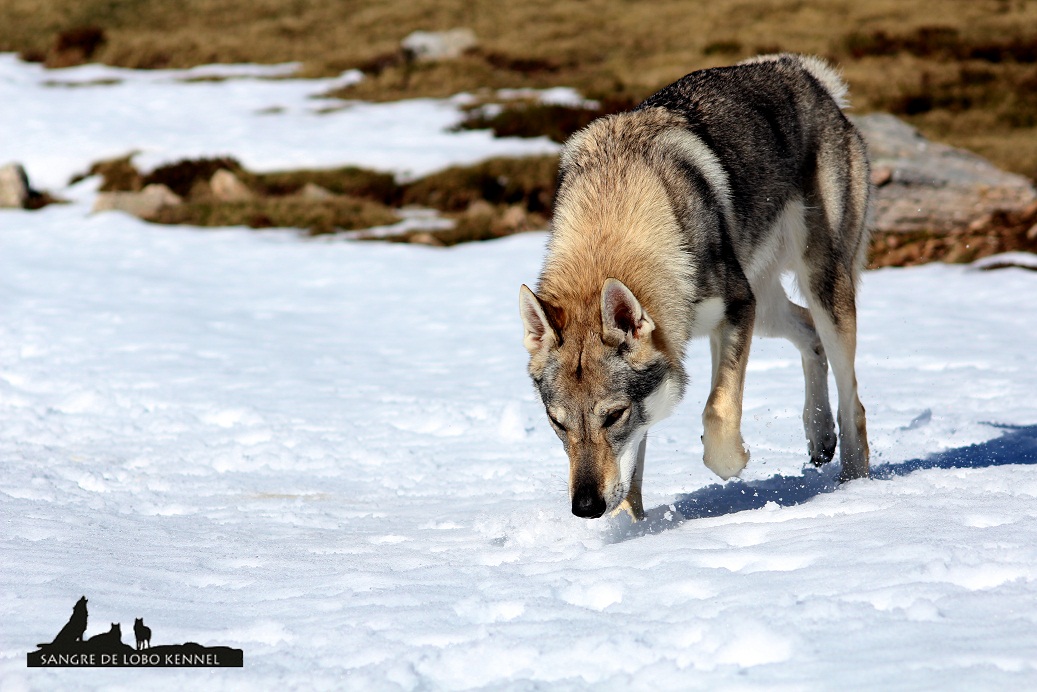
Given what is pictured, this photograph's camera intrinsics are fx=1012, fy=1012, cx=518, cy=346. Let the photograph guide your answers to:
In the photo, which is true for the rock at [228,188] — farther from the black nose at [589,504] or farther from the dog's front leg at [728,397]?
the black nose at [589,504]

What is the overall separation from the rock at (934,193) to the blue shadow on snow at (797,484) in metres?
8.06

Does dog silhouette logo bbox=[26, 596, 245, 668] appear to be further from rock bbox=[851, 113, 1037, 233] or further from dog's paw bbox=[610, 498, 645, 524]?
rock bbox=[851, 113, 1037, 233]

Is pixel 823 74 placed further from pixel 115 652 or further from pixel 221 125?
pixel 221 125

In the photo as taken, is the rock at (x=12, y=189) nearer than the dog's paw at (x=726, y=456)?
No

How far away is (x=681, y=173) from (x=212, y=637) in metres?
3.03

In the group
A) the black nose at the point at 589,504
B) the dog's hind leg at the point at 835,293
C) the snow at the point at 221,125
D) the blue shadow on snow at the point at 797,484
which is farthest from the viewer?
the snow at the point at 221,125

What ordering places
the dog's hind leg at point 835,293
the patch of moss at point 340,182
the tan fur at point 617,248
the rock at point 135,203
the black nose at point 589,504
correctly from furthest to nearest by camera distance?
the patch of moss at point 340,182
the rock at point 135,203
the dog's hind leg at point 835,293
the tan fur at point 617,248
the black nose at point 589,504

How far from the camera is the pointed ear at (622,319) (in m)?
4.30

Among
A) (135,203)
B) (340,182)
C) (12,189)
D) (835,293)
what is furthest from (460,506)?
(12,189)

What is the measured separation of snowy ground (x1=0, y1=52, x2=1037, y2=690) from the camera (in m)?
3.19

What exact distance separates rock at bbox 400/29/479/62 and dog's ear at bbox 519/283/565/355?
29601mm

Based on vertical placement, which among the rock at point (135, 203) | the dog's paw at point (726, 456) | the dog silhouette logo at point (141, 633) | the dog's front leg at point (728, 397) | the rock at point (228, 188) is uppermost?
the dog silhouette logo at point (141, 633)

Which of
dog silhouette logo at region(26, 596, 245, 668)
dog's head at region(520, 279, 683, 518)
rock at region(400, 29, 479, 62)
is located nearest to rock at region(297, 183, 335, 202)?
rock at region(400, 29, 479, 62)

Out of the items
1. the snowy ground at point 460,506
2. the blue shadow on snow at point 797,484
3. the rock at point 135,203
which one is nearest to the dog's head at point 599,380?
the snowy ground at point 460,506
